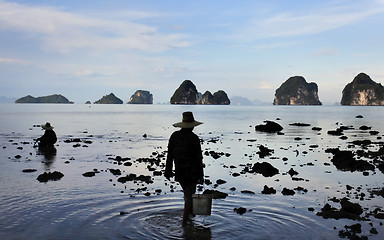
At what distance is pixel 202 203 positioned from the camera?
31.7 ft

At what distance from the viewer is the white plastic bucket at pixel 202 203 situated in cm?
963

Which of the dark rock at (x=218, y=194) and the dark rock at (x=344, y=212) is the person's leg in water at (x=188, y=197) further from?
the dark rock at (x=344, y=212)

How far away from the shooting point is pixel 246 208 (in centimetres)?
1218

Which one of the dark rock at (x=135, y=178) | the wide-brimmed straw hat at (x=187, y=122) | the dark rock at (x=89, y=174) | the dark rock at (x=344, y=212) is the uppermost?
the wide-brimmed straw hat at (x=187, y=122)

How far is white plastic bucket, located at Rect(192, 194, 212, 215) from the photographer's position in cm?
963

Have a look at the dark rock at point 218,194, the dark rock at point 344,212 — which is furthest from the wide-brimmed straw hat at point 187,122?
the dark rock at point 344,212

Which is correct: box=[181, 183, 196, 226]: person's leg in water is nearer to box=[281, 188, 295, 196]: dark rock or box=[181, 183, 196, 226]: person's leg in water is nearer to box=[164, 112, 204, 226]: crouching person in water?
box=[164, 112, 204, 226]: crouching person in water

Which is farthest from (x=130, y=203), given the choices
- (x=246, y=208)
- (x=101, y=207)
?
(x=246, y=208)

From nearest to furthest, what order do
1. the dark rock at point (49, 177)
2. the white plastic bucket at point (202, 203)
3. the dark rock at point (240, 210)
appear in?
the white plastic bucket at point (202, 203), the dark rock at point (240, 210), the dark rock at point (49, 177)

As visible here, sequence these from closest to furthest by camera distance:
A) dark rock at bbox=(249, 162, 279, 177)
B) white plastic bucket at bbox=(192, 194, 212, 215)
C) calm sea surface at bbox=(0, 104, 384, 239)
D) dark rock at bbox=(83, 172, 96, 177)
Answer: white plastic bucket at bbox=(192, 194, 212, 215) → calm sea surface at bbox=(0, 104, 384, 239) → dark rock at bbox=(83, 172, 96, 177) → dark rock at bbox=(249, 162, 279, 177)

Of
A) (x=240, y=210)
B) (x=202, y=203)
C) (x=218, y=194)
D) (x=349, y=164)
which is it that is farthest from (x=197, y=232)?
(x=349, y=164)

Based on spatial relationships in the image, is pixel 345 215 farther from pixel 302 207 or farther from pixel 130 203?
pixel 130 203

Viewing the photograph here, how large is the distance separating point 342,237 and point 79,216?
7.69 m

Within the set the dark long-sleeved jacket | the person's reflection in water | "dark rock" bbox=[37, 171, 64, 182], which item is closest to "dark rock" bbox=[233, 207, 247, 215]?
the person's reflection in water
